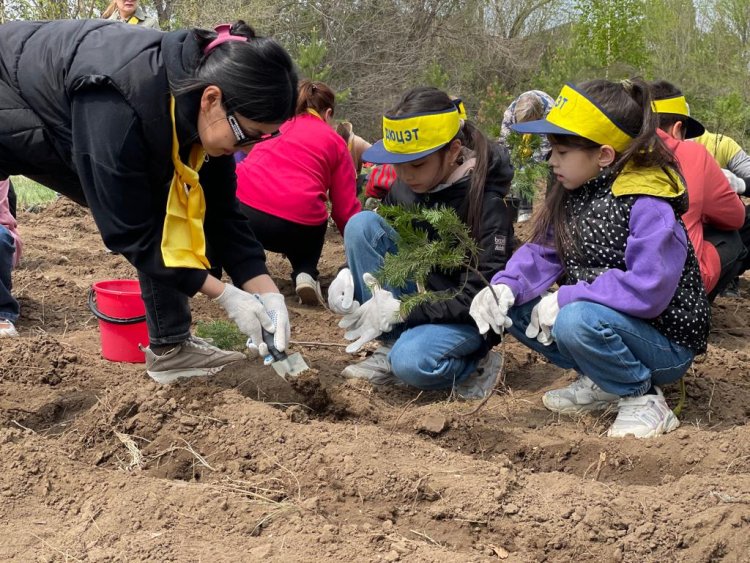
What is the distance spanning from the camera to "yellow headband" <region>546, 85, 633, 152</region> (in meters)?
2.83

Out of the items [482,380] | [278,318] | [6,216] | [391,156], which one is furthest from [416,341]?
[6,216]

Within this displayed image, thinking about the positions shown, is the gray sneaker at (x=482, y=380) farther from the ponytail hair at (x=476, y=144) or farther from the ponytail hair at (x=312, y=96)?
the ponytail hair at (x=312, y=96)

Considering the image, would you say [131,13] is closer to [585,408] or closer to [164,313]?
[164,313]

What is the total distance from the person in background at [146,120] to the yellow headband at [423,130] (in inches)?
28.6

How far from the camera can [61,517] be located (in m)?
2.38

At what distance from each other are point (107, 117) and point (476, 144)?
148 cm

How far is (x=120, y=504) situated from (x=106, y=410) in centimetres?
72

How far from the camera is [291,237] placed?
193 inches

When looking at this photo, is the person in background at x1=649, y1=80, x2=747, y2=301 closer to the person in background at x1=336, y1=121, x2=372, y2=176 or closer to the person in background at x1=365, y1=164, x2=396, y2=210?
the person in background at x1=365, y1=164, x2=396, y2=210

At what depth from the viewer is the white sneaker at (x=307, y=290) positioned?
481cm

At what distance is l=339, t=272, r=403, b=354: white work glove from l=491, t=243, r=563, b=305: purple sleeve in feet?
1.60

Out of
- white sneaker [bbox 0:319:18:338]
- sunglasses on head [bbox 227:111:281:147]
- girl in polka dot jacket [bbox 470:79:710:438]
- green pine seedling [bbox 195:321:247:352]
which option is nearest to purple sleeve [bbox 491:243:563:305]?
girl in polka dot jacket [bbox 470:79:710:438]

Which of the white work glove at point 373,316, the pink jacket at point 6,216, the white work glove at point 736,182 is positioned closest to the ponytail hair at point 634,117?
the white work glove at point 373,316

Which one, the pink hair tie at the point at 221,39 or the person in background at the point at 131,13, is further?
the person in background at the point at 131,13
